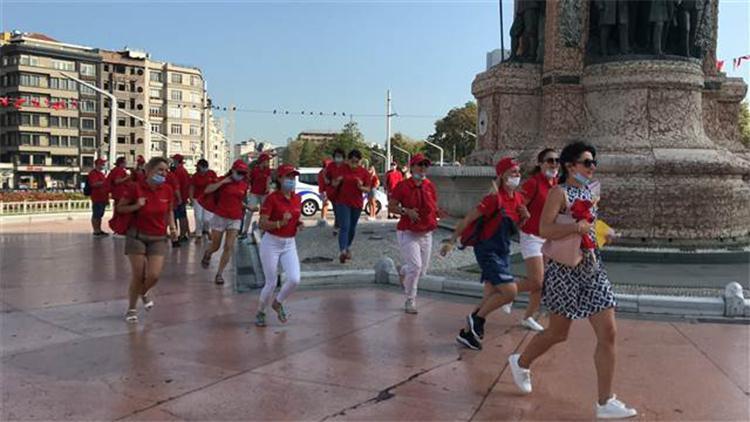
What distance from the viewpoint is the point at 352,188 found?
959 centimetres

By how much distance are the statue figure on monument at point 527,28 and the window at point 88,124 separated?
78464 mm

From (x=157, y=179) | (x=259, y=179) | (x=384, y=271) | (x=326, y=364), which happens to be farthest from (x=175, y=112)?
(x=326, y=364)

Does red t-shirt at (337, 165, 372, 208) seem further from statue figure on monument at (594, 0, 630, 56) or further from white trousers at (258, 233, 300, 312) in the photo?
statue figure on monument at (594, 0, 630, 56)

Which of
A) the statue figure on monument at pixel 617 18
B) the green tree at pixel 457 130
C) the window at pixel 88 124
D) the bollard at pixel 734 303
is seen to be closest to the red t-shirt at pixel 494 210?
the bollard at pixel 734 303

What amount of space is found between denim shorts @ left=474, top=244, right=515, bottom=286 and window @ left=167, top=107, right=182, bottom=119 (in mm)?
92654

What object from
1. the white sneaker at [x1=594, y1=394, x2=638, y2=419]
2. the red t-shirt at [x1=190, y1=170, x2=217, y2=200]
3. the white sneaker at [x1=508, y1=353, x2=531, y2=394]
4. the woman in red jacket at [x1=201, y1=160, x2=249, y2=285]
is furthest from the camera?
the red t-shirt at [x1=190, y1=170, x2=217, y2=200]

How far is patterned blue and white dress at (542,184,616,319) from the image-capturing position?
374cm

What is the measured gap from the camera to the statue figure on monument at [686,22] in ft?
35.3

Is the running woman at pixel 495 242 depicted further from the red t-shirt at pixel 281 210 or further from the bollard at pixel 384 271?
the bollard at pixel 384 271

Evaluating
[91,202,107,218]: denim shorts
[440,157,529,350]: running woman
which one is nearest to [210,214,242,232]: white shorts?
[440,157,529,350]: running woman

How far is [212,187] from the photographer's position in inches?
324

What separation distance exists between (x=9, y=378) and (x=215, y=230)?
4.28 m

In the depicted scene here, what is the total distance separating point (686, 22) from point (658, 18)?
0.69 metres

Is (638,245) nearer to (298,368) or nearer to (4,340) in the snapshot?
(298,368)
